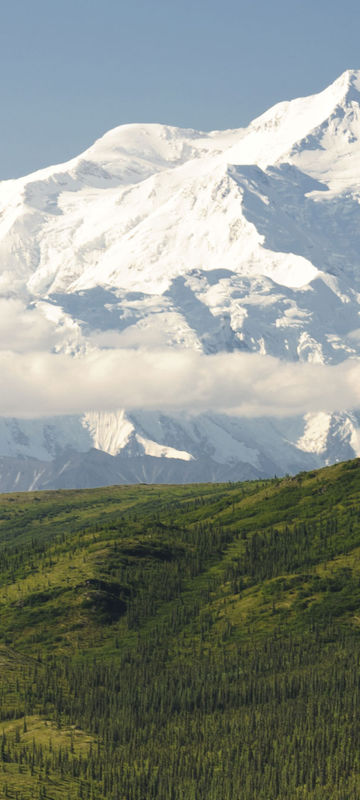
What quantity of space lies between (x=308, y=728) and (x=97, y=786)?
36728mm

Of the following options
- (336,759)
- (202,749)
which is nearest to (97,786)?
(202,749)

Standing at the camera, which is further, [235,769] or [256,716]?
[256,716]

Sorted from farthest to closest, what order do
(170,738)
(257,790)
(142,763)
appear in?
(170,738), (142,763), (257,790)

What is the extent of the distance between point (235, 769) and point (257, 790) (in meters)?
6.72

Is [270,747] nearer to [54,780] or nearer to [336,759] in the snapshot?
[336,759]

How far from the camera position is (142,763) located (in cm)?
17738

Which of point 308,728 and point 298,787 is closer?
point 298,787

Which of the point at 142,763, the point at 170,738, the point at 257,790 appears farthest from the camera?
the point at 170,738

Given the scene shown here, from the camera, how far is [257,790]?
16600 centimetres

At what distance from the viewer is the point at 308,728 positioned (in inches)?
7382

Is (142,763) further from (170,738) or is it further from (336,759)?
(336,759)

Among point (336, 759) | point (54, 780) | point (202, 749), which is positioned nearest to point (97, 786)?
point (54, 780)

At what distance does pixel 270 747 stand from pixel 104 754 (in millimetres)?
25647

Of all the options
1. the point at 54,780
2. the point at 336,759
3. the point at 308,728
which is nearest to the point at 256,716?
the point at 308,728
